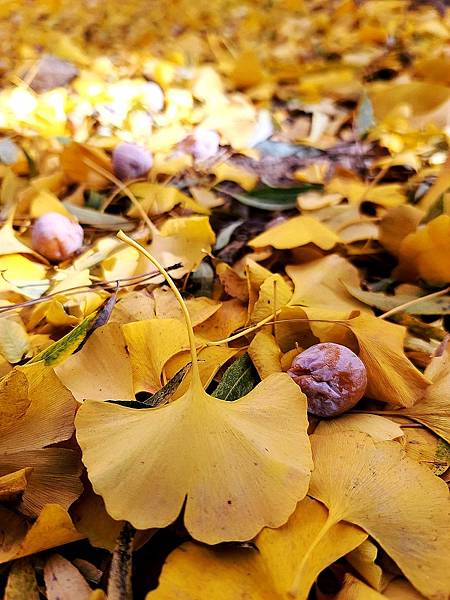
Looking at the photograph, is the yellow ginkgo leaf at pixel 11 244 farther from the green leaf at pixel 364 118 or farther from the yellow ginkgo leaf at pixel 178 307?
the green leaf at pixel 364 118

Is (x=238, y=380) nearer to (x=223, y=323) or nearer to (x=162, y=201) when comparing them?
(x=223, y=323)

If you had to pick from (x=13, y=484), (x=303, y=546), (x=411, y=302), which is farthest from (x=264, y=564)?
(x=411, y=302)

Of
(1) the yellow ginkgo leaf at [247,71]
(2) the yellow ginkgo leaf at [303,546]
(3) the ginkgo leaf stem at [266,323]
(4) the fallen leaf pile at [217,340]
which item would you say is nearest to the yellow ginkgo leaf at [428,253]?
(4) the fallen leaf pile at [217,340]

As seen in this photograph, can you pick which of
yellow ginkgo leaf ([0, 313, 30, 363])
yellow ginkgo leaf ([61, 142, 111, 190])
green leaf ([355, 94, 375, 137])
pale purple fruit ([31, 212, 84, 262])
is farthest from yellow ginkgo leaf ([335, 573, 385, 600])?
green leaf ([355, 94, 375, 137])

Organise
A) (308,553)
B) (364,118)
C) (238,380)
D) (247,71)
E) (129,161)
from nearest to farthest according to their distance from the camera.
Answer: (308,553) < (238,380) < (129,161) < (364,118) < (247,71)

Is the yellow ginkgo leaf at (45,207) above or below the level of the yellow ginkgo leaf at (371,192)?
above
